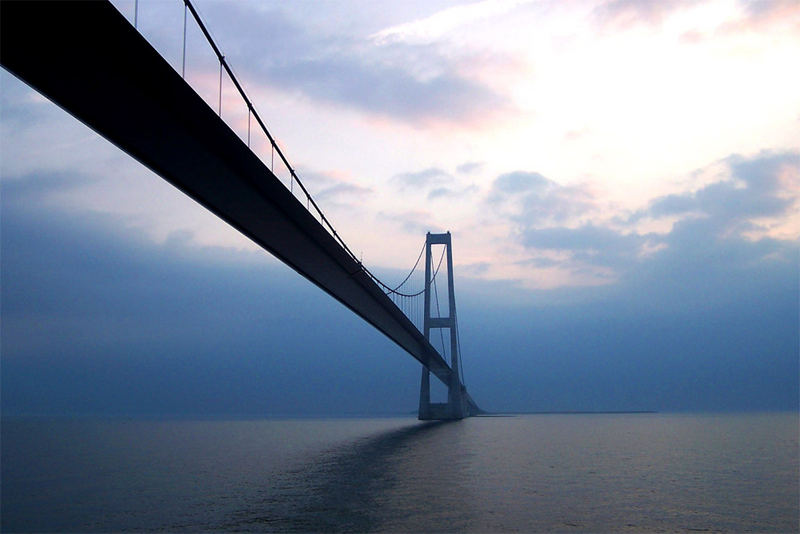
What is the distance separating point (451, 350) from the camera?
62.0 metres

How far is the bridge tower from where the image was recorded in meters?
61.8

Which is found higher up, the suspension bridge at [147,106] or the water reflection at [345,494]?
the suspension bridge at [147,106]

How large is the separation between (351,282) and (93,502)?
40.2 ft

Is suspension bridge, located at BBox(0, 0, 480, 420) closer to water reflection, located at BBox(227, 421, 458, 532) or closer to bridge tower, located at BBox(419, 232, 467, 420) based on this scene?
water reflection, located at BBox(227, 421, 458, 532)

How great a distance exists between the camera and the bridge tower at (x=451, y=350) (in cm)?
6184

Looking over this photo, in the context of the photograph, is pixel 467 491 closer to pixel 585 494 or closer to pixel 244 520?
pixel 585 494

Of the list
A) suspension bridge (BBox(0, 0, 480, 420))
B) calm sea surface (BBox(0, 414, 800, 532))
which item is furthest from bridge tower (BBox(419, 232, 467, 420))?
suspension bridge (BBox(0, 0, 480, 420))

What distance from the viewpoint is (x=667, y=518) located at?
14.5 metres

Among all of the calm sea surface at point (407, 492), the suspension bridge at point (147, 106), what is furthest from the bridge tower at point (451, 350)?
the suspension bridge at point (147, 106)

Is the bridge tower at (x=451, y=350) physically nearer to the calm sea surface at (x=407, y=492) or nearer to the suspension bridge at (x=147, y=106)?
the calm sea surface at (x=407, y=492)

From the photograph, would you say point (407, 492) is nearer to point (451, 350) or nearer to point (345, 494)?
point (345, 494)

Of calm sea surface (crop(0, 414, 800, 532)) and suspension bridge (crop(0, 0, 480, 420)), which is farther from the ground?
suspension bridge (crop(0, 0, 480, 420))

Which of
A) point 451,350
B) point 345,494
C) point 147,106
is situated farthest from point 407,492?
point 451,350

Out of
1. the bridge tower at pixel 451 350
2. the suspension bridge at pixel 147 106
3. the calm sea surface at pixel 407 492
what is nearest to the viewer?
the suspension bridge at pixel 147 106
